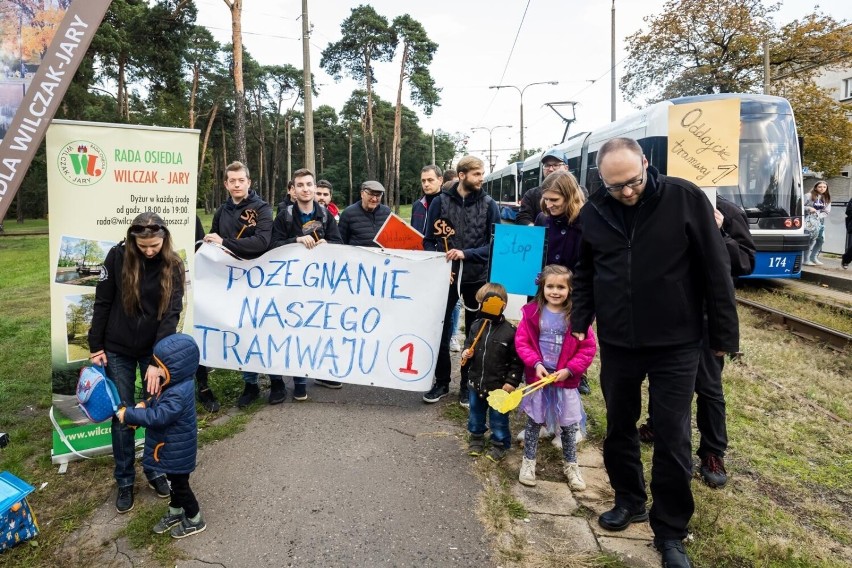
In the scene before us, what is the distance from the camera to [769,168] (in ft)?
32.4

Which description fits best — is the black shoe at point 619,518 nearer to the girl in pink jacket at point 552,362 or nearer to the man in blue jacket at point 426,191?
the girl in pink jacket at point 552,362

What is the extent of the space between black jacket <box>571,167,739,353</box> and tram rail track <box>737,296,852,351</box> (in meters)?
5.30

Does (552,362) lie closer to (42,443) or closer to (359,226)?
(359,226)

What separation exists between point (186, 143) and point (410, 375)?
2.48 m

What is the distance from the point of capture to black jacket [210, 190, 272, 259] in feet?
15.2

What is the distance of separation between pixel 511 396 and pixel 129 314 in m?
2.31

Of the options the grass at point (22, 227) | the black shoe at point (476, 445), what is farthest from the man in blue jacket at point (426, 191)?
the grass at point (22, 227)

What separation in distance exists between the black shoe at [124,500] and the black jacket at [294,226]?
2.29m

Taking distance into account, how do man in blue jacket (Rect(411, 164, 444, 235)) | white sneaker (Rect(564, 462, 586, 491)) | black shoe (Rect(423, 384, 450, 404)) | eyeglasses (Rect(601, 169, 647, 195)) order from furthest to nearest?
man in blue jacket (Rect(411, 164, 444, 235)) < black shoe (Rect(423, 384, 450, 404)) < white sneaker (Rect(564, 462, 586, 491)) < eyeglasses (Rect(601, 169, 647, 195))

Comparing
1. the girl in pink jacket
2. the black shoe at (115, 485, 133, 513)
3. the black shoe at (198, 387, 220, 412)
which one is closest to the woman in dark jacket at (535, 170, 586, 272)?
the girl in pink jacket

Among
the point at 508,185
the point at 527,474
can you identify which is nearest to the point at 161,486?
the point at 527,474

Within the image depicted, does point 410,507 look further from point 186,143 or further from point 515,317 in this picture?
Result: point 515,317

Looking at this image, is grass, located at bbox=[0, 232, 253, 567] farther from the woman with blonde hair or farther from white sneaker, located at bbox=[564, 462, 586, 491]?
the woman with blonde hair

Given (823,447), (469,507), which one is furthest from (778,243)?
(469,507)
